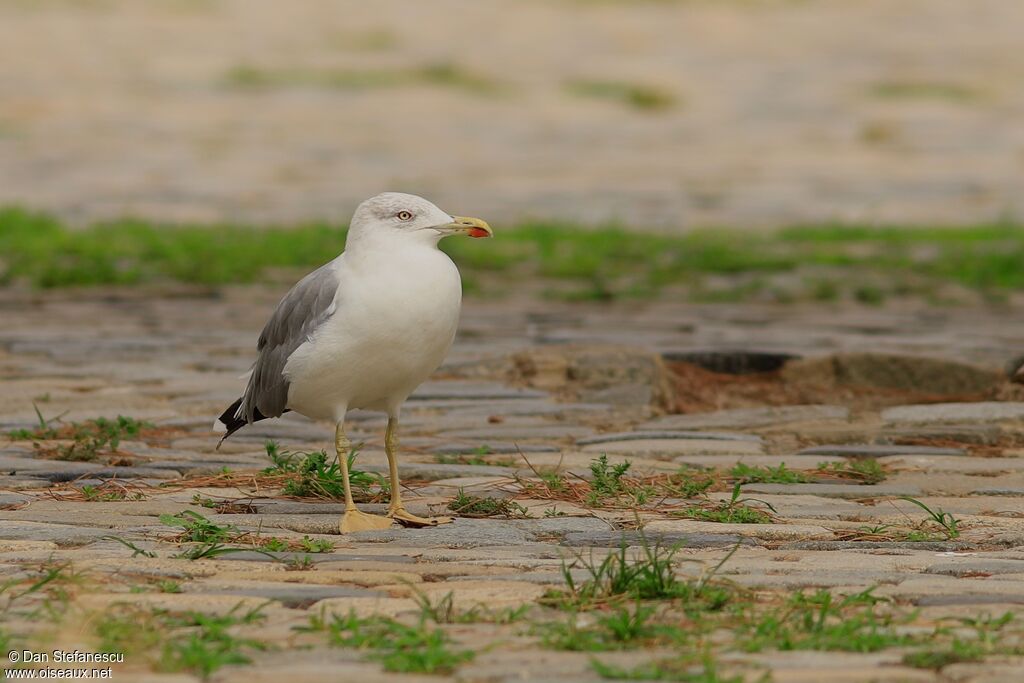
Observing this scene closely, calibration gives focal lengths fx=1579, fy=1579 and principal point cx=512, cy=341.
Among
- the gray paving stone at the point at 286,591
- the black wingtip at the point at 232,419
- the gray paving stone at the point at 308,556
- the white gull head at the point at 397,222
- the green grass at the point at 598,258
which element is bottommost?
the gray paving stone at the point at 308,556

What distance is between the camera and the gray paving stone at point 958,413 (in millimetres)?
5910

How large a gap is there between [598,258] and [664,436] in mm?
5284

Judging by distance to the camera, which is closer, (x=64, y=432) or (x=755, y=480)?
(x=755, y=480)

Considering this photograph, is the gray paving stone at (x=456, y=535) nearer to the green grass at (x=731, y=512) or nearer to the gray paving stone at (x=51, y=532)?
the green grass at (x=731, y=512)

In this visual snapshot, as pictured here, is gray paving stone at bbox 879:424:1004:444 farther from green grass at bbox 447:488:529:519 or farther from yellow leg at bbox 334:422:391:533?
yellow leg at bbox 334:422:391:533

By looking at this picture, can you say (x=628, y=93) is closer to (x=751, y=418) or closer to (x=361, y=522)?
(x=751, y=418)

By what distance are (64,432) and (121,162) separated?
44.4 ft

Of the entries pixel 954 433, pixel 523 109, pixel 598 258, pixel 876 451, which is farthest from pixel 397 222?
pixel 523 109

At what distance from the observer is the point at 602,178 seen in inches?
719

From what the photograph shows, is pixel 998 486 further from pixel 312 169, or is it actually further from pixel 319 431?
pixel 312 169

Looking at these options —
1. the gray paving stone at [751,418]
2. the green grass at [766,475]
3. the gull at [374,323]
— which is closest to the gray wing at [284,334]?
the gull at [374,323]

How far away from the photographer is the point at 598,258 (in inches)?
431

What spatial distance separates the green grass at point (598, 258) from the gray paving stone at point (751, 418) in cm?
335

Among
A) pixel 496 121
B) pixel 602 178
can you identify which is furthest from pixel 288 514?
pixel 496 121
